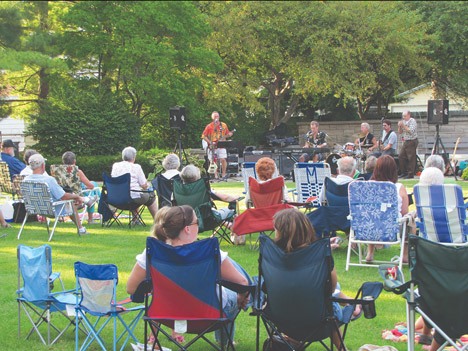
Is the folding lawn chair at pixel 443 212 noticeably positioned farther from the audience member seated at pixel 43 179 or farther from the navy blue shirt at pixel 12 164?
the navy blue shirt at pixel 12 164

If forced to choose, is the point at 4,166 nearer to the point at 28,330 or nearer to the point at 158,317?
the point at 28,330

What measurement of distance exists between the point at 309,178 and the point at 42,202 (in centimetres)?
345

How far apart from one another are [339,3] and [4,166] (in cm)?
1782

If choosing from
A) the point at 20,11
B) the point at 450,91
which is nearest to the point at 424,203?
the point at 20,11

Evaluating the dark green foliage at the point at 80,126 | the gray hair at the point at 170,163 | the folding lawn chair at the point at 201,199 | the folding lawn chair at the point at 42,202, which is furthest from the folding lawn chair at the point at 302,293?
the dark green foliage at the point at 80,126

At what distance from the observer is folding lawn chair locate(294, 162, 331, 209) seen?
9.73 m

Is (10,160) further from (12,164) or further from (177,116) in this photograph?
(177,116)

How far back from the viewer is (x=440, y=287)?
4.18 metres

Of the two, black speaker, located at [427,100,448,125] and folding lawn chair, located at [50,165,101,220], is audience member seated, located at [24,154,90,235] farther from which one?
black speaker, located at [427,100,448,125]

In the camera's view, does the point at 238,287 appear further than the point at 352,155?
No

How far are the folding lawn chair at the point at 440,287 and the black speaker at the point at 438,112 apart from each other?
15069mm

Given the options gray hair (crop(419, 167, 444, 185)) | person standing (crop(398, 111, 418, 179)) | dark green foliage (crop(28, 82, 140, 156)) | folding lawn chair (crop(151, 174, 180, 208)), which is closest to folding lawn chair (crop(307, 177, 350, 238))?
gray hair (crop(419, 167, 444, 185))

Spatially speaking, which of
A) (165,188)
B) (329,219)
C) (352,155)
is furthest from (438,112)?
(329,219)

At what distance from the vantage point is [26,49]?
74.2 feet
